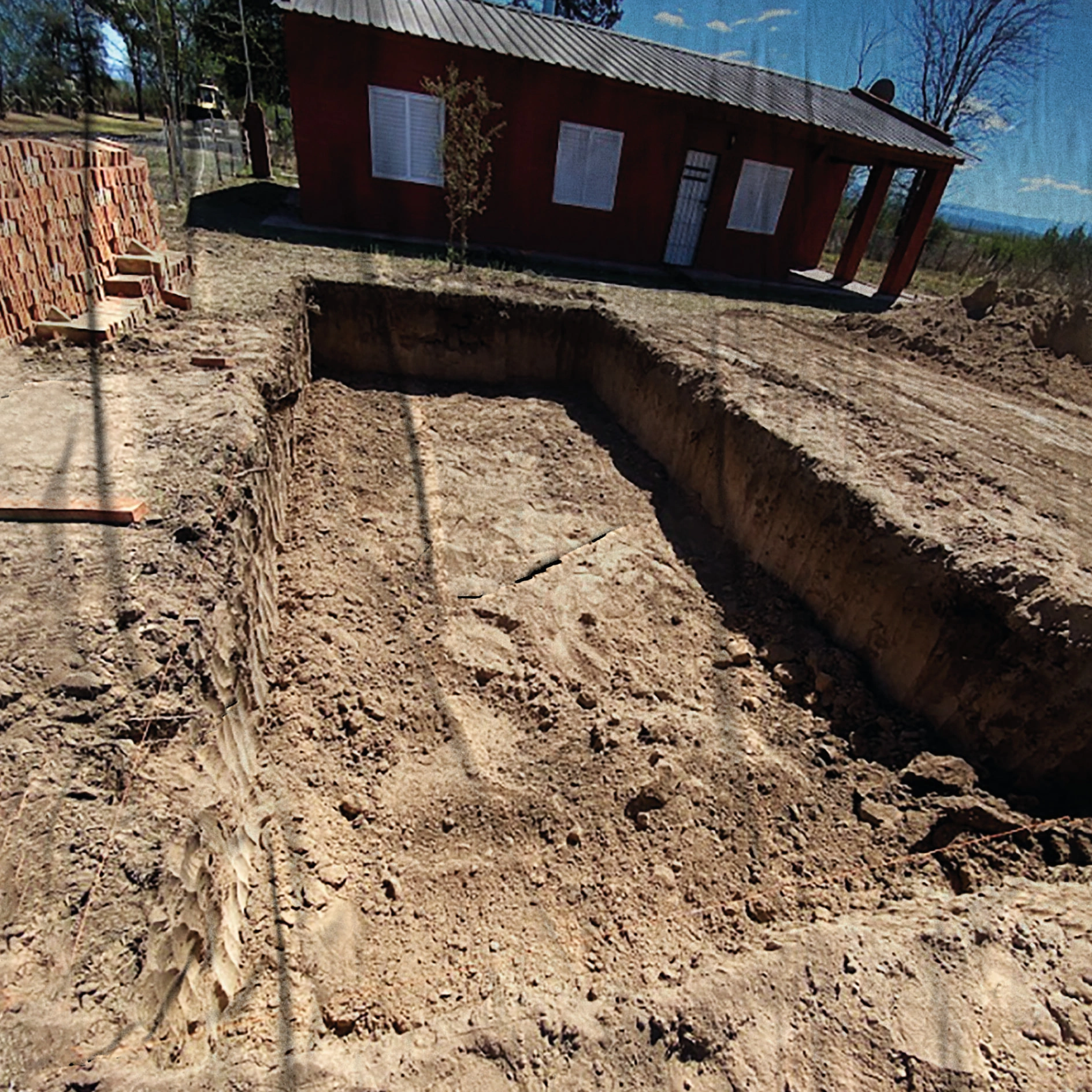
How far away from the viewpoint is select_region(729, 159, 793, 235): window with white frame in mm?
12125

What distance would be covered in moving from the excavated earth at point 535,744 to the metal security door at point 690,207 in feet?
24.5

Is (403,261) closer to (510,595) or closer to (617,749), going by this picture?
(510,595)

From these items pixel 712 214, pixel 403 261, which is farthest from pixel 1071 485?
pixel 712 214

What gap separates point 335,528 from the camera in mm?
4855

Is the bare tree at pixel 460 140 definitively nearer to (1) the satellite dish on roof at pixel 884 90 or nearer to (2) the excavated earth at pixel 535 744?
(2) the excavated earth at pixel 535 744

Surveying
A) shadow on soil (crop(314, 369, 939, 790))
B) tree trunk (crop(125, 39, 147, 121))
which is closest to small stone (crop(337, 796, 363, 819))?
shadow on soil (crop(314, 369, 939, 790))

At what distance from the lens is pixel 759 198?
12.4 metres

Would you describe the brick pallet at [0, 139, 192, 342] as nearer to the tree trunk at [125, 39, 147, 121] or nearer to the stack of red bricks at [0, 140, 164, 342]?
the stack of red bricks at [0, 140, 164, 342]

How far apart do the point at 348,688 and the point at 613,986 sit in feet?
6.73

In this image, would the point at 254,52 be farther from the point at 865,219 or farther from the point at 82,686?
the point at 82,686

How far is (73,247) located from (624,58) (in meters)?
10.4

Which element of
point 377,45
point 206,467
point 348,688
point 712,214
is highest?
point 377,45

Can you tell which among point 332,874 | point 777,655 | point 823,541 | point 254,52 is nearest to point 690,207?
point 823,541

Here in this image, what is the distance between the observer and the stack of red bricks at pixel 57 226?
4426 mm
